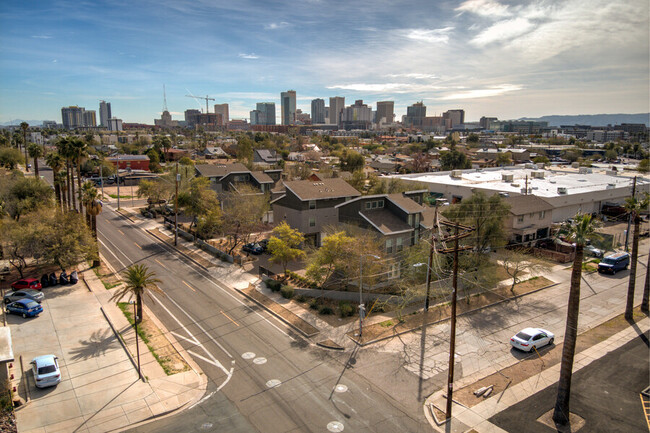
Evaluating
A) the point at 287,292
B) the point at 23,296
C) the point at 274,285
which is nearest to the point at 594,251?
the point at 287,292

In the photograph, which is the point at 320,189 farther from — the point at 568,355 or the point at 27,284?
the point at 568,355

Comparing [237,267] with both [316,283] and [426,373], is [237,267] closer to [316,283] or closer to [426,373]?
[316,283]

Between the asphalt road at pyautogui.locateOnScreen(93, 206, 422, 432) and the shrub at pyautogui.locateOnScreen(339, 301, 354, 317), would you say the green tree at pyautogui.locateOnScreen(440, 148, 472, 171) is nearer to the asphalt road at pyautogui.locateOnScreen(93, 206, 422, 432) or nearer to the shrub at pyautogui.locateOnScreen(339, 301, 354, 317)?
the shrub at pyautogui.locateOnScreen(339, 301, 354, 317)

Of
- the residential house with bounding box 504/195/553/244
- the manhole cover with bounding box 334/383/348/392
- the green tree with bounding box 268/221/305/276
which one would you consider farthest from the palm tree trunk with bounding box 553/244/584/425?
the residential house with bounding box 504/195/553/244

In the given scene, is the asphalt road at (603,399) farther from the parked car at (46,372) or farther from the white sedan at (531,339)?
the parked car at (46,372)

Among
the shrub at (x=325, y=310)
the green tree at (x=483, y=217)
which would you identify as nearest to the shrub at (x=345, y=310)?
the shrub at (x=325, y=310)

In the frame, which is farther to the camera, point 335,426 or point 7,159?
point 7,159

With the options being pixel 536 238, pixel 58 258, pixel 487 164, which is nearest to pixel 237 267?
pixel 58 258
